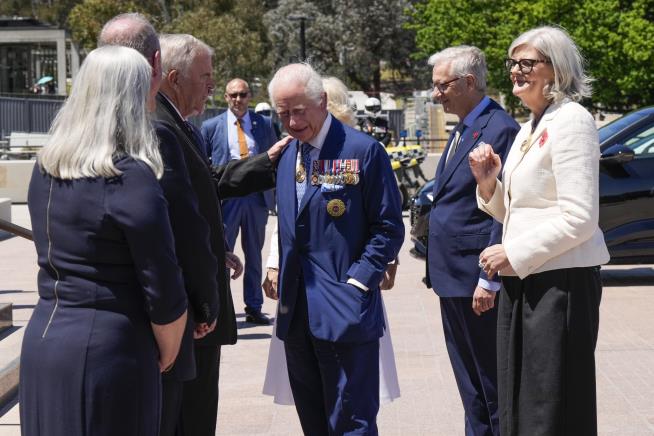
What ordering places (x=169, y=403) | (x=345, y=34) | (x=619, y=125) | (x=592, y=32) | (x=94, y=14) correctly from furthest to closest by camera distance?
(x=345, y=34)
(x=94, y=14)
(x=592, y=32)
(x=619, y=125)
(x=169, y=403)

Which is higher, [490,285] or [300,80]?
[300,80]

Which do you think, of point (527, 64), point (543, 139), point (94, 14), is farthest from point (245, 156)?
point (94, 14)

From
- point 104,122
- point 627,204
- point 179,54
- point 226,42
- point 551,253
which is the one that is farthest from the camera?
point 226,42

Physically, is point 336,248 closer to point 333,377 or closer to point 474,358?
point 333,377

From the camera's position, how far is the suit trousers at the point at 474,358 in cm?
507

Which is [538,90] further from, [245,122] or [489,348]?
[245,122]

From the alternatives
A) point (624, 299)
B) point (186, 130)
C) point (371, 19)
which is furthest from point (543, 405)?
point (371, 19)

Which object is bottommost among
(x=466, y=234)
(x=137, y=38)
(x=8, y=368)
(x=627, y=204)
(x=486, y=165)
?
(x=8, y=368)

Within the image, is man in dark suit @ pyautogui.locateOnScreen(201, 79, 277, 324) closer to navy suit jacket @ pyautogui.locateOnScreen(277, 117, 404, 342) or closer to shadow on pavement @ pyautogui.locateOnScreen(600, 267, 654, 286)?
shadow on pavement @ pyautogui.locateOnScreen(600, 267, 654, 286)

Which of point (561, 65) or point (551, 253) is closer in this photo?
point (551, 253)

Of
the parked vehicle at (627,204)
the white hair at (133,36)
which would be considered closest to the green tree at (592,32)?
the parked vehicle at (627,204)

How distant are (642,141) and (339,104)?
6.35m

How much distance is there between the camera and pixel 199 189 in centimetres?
425

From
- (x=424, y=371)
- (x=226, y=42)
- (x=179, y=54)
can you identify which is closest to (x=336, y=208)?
(x=179, y=54)
